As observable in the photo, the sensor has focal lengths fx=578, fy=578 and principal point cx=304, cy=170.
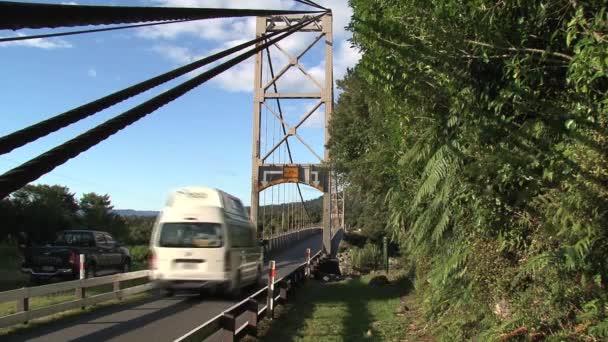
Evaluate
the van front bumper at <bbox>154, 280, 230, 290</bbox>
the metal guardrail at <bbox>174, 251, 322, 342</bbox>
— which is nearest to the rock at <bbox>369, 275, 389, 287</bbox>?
the metal guardrail at <bbox>174, 251, 322, 342</bbox>

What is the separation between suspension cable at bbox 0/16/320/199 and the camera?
1718 mm

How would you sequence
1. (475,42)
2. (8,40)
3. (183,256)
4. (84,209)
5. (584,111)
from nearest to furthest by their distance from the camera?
(8,40)
(584,111)
(475,42)
(183,256)
(84,209)

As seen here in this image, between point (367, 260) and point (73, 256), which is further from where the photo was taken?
point (367, 260)

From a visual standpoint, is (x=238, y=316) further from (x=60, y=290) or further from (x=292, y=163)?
(x=292, y=163)

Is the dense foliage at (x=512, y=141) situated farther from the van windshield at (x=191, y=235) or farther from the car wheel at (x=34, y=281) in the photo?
the car wheel at (x=34, y=281)

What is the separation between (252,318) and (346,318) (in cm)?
320

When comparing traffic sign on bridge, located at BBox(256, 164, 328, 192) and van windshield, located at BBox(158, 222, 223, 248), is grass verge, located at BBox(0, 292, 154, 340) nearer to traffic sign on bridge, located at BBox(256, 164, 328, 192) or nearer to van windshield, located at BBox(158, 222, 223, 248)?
van windshield, located at BBox(158, 222, 223, 248)

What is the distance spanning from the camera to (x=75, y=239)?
748 inches

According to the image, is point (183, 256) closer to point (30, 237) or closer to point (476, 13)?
point (476, 13)

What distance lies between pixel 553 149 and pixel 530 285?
1.62 metres

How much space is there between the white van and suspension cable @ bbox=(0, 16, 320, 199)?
11.8 metres

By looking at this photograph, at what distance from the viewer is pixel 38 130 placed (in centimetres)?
206

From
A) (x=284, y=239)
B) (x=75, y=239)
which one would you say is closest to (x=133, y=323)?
(x=75, y=239)

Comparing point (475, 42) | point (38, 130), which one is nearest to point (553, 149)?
point (475, 42)
